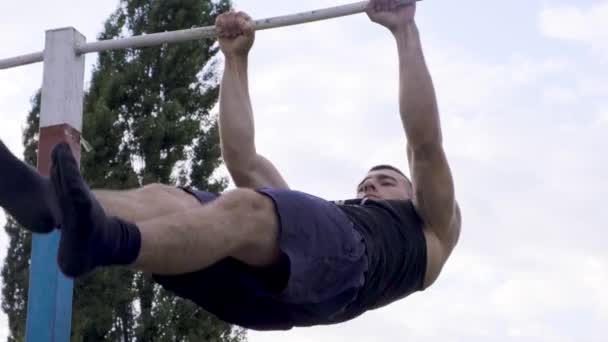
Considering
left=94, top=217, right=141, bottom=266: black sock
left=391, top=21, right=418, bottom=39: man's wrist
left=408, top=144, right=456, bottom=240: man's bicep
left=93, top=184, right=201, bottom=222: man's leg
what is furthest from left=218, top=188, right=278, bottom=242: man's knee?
left=391, top=21, right=418, bottom=39: man's wrist

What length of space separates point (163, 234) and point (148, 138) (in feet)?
25.9

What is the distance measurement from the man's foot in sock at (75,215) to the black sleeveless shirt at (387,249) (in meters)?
1.04

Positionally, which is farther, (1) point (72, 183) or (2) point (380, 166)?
(2) point (380, 166)

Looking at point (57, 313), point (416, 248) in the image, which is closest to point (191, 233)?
point (416, 248)

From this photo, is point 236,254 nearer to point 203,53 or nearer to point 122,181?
point 122,181

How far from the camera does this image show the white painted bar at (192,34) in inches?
153

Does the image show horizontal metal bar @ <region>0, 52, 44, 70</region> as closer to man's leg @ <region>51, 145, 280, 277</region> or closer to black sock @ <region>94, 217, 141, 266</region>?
man's leg @ <region>51, 145, 280, 277</region>

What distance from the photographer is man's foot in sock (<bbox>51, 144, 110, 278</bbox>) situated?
8.70 ft

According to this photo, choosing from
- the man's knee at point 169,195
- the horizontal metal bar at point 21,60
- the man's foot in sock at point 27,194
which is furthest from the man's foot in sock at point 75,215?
the horizontal metal bar at point 21,60

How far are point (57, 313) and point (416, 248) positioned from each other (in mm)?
1223

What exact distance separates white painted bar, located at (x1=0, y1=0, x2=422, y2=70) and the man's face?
1.98 ft

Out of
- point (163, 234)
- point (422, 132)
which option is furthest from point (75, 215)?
point (422, 132)

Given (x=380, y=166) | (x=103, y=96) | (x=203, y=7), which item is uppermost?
(x=203, y=7)

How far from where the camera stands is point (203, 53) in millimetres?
11281
